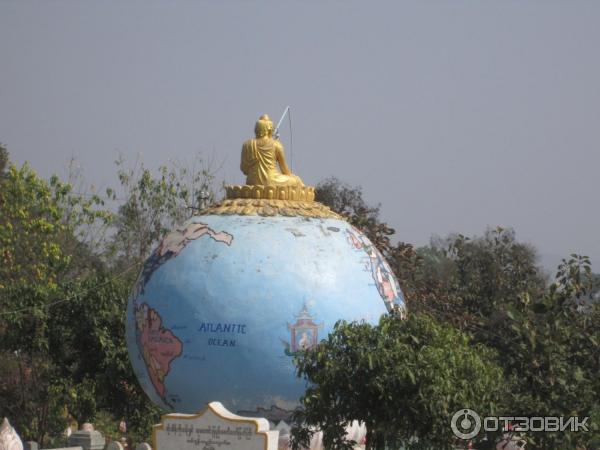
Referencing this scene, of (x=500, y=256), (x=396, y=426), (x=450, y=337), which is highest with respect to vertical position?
(x=500, y=256)

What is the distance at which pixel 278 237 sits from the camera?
1911 centimetres

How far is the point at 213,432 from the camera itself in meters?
16.5

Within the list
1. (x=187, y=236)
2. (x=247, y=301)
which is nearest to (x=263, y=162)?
(x=187, y=236)

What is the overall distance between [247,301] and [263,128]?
131 inches

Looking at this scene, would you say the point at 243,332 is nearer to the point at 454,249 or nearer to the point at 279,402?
the point at 279,402

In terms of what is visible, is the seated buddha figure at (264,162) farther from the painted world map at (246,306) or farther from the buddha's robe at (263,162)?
the painted world map at (246,306)

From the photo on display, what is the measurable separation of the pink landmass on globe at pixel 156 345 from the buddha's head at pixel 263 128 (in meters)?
3.35

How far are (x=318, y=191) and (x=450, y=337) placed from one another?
17.5 m

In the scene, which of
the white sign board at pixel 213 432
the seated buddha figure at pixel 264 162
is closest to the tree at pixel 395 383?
→ the white sign board at pixel 213 432

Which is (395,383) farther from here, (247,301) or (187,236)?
(187,236)

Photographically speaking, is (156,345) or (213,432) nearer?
(213,432)

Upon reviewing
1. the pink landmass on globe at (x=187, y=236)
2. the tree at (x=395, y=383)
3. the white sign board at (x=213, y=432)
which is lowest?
the white sign board at (x=213, y=432)

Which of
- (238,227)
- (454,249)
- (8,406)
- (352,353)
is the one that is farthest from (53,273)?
(352,353)

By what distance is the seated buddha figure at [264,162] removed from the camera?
20.3m
